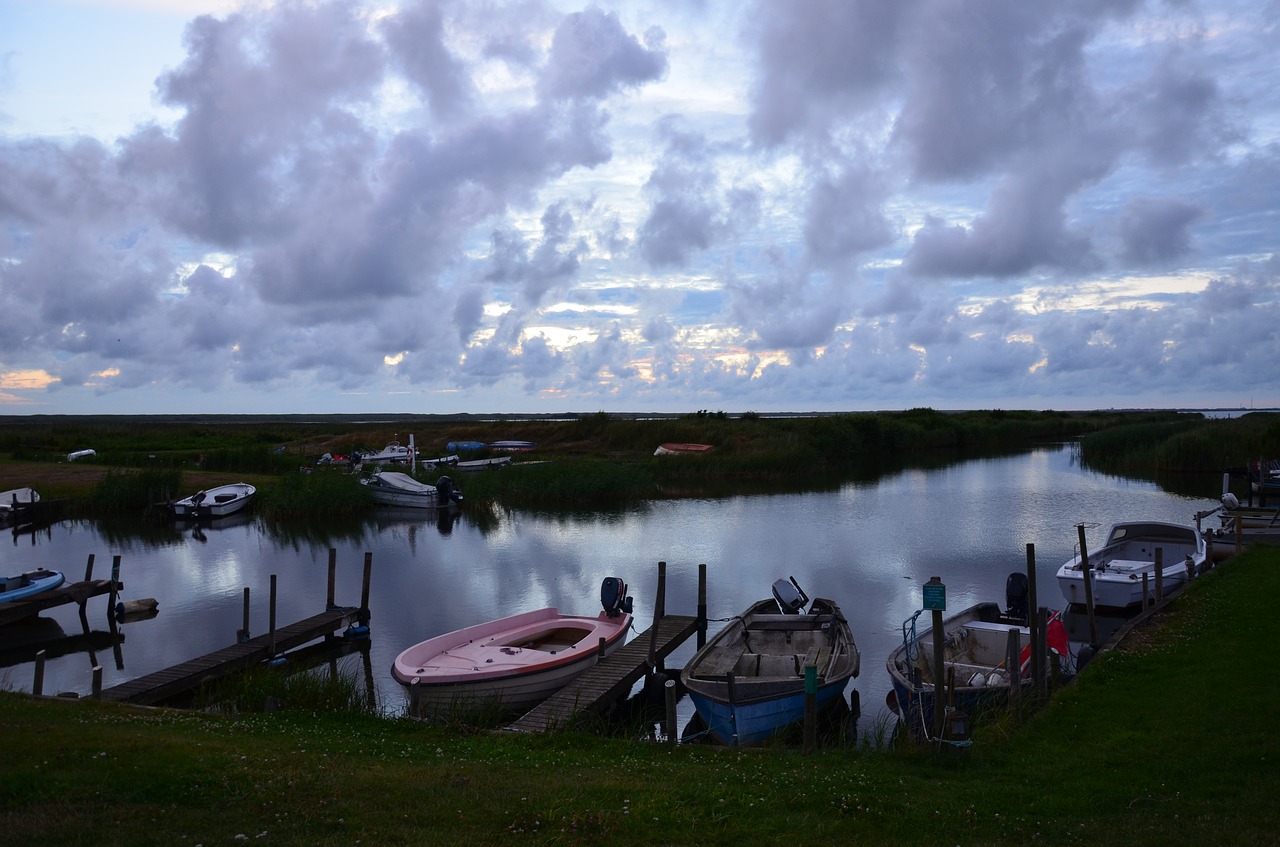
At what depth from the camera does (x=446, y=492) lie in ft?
133

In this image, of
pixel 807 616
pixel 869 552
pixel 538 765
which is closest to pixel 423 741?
pixel 538 765

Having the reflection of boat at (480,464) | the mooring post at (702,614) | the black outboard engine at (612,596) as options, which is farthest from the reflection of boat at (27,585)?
the reflection of boat at (480,464)

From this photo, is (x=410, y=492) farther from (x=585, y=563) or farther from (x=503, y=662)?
(x=503, y=662)

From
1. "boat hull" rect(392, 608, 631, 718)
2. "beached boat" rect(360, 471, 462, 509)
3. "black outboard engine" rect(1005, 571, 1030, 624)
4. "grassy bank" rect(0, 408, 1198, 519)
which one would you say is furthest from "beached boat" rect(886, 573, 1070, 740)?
"beached boat" rect(360, 471, 462, 509)

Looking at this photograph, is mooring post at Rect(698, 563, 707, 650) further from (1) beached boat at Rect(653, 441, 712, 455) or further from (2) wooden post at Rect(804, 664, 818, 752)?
(1) beached boat at Rect(653, 441, 712, 455)

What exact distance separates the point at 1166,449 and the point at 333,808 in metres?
55.7

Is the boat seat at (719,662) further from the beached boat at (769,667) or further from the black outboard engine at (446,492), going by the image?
the black outboard engine at (446,492)

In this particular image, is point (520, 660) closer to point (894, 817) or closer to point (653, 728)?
point (653, 728)

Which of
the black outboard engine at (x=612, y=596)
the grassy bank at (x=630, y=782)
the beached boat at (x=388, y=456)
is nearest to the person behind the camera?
the grassy bank at (x=630, y=782)

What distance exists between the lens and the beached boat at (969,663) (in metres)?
11.3

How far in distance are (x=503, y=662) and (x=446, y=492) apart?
2715cm

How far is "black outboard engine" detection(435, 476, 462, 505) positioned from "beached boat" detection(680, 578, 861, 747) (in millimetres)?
24366

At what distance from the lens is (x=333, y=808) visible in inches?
267

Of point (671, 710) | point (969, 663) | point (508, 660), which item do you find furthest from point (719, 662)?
point (671, 710)
